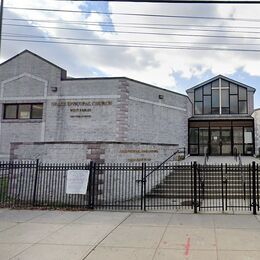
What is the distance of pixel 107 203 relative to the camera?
12.5 metres

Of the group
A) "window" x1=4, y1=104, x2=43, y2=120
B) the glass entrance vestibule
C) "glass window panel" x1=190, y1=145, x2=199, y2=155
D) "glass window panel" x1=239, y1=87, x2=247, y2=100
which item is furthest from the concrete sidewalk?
"glass window panel" x1=239, y1=87, x2=247, y2=100

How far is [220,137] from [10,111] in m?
18.3

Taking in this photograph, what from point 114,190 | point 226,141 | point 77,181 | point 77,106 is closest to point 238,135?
point 226,141

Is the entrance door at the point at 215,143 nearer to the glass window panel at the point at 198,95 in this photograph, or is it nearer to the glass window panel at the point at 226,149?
the glass window panel at the point at 226,149

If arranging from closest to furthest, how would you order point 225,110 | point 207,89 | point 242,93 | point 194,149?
point 194,149
point 225,110
point 242,93
point 207,89

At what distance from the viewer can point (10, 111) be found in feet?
78.5

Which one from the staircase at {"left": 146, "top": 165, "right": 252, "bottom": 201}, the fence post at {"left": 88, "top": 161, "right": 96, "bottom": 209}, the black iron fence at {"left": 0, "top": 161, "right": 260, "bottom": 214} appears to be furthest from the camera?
the staircase at {"left": 146, "top": 165, "right": 252, "bottom": 201}

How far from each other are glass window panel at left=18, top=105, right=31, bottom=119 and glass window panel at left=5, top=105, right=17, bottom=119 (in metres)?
0.38

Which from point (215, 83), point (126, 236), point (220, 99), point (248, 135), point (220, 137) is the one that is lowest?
point (126, 236)

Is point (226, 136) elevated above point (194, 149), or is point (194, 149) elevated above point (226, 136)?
point (226, 136)

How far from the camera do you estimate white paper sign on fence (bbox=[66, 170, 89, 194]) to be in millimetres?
11883

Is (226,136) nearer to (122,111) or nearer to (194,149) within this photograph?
(194,149)

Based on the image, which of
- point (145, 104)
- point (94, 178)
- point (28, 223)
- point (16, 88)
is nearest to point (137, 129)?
point (145, 104)

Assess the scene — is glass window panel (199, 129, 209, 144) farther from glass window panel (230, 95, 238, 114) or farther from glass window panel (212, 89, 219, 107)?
glass window panel (230, 95, 238, 114)
